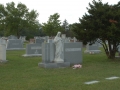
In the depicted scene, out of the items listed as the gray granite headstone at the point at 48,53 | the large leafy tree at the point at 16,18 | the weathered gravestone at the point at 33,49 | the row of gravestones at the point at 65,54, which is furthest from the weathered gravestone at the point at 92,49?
the large leafy tree at the point at 16,18

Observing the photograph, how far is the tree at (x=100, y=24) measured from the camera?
530 inches

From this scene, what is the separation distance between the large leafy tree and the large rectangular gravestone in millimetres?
38211

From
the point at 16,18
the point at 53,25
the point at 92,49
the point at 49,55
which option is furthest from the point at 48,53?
the point at 53,25

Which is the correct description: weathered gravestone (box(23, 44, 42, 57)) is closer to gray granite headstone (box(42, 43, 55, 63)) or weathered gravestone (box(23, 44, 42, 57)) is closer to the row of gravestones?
the row of gravestones

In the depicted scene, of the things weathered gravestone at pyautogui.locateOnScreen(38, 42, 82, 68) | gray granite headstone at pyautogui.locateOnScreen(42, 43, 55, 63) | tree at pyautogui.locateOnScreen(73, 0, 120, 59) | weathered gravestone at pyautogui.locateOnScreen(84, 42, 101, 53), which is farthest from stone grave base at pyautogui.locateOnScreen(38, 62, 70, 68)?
weathered gravestone at pyautogui.locateOnScreen(84, 42, 101, 53)

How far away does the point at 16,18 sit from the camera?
165 feet

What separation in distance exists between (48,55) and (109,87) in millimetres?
5339

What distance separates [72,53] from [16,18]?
128 feet

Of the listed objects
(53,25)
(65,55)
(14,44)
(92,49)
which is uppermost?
(53,25)

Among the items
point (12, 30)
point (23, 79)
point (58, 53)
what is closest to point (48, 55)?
point (58, 53)

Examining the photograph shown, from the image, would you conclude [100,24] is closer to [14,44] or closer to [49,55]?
[49,55]

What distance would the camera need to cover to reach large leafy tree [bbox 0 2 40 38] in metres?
50.4

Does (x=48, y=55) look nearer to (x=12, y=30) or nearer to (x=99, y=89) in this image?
(x=99, y=89)

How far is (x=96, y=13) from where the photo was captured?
14180 mm
